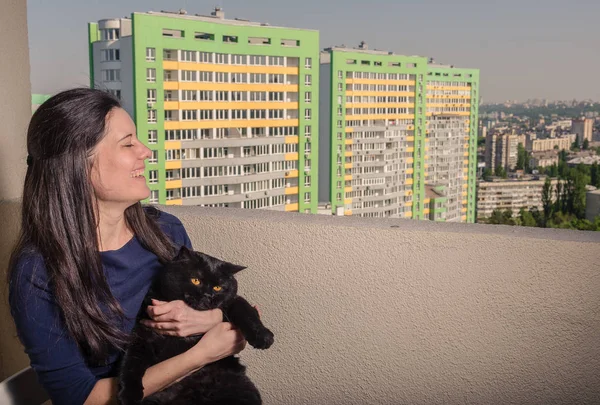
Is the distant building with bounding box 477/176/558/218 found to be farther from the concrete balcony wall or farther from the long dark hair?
the long dark hair

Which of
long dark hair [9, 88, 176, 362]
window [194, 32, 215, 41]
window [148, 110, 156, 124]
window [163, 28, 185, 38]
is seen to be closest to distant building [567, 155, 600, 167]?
window [194, 32, 215, 41]

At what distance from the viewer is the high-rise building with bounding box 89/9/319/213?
19.3 m

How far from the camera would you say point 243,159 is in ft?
72.4

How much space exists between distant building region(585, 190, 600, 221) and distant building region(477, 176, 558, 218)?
104 inches

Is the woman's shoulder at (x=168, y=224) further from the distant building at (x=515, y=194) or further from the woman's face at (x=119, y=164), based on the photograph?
the distant building at (x=515, y=194)

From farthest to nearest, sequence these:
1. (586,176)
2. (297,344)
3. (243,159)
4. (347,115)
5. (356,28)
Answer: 1. (356,28)
2. (347,115)
3. (243,159)
4. (586,176)
5. (297,344)

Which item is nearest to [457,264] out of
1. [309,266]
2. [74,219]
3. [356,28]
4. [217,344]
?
[309,266]

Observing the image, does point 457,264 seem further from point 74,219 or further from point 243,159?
point 243,159

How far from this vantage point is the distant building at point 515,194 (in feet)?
75.6

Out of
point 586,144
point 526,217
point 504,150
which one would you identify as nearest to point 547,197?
point 526,217

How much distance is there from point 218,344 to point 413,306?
50cm

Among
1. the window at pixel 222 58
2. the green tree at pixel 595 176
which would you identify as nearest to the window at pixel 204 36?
the window at pixel 222 58

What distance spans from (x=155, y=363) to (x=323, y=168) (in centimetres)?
2527

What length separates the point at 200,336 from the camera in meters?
0.81
